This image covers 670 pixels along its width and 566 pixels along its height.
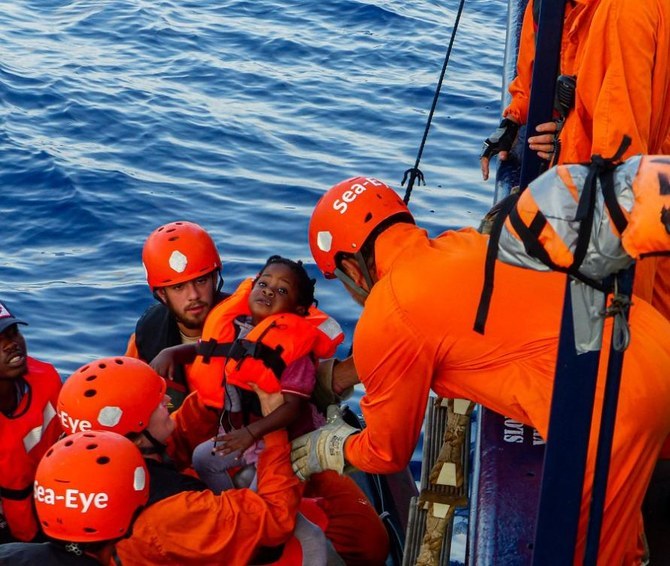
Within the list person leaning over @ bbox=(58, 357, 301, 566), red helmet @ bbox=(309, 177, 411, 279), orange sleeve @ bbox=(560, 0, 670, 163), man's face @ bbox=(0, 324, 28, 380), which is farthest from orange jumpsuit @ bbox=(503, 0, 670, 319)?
man's face @ bbox=(0, 324, 28, 380)

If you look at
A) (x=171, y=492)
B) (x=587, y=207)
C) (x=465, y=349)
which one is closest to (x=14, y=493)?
(x=171, y=492)

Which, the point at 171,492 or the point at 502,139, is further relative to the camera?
the point at 502,139

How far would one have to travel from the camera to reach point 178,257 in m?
5.11

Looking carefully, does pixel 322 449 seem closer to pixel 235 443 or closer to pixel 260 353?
pixel 235 443

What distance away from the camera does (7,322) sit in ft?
14.6

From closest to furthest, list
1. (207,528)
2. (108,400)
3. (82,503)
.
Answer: (82,503), (207,528), (108,400)

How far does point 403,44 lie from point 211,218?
19.2ft

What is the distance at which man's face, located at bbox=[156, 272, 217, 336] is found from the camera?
5145mm

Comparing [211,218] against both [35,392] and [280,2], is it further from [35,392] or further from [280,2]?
[280,2]

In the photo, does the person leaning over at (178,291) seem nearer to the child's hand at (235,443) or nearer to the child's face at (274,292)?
the child's face at (274,292)

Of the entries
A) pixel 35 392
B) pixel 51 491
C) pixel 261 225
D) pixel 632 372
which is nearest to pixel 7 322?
pixel 35 392

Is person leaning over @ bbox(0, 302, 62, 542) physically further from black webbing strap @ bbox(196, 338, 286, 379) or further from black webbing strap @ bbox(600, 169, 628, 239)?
black webbing strap @ bbox(600, 169, 628, 239)

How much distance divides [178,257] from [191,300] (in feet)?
0.66

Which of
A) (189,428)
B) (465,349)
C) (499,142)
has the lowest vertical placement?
(189,428)
